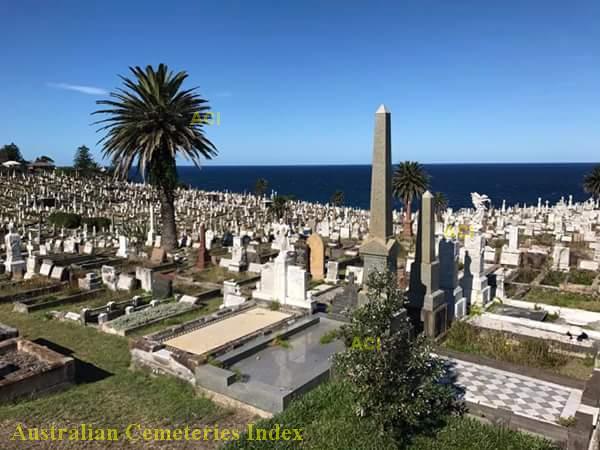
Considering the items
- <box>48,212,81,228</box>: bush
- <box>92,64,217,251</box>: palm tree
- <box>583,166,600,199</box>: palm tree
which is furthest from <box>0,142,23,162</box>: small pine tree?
<box>583,166,600,199</box>: palm tree

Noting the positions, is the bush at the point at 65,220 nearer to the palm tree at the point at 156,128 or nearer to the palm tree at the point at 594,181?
the palm tree at the point at 156,128

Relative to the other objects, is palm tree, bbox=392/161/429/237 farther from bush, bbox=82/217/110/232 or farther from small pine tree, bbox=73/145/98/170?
small pine tree, bbox=73/145/98/170

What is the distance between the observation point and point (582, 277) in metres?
16.8

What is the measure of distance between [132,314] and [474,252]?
34.8 feet

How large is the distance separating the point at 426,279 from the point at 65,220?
100 ft

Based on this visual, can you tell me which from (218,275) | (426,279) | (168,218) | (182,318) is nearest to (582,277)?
(426,279)

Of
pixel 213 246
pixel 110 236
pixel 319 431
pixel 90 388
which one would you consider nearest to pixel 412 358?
pixel 319 431

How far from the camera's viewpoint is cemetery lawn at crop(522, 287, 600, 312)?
1385 cm

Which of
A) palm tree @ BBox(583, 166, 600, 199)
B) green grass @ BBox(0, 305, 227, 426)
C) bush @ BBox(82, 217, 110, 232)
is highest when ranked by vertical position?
palm tree @ BBox(583, 166, 600, 199)

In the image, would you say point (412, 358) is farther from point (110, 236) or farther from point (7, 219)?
point (7, 219)

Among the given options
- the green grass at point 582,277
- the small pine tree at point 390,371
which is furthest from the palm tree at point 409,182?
the small pine tree at point 390,371

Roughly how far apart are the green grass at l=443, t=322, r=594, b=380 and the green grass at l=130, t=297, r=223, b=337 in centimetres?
698

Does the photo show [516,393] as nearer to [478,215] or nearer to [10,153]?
[478,215]

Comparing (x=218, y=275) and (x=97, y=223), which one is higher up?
(x=97, y=223)
